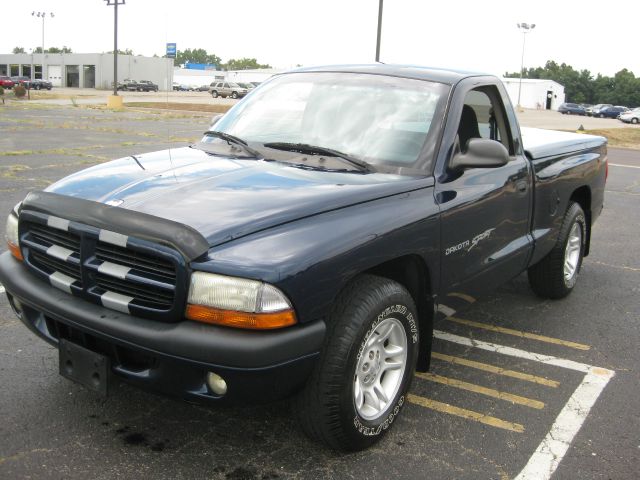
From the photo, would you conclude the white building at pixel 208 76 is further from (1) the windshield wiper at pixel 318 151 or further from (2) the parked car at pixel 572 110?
(1) the windshield wiper at pixel 318 151

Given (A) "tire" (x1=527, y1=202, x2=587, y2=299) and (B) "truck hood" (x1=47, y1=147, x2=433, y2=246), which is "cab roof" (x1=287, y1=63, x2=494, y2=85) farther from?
(A) "tire" (x1=527, y1=202, x2=587, y2=299)

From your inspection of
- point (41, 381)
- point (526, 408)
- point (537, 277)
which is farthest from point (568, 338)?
point (41, 381)

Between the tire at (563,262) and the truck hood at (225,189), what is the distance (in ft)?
7.41

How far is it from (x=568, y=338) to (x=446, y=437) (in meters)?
1.87

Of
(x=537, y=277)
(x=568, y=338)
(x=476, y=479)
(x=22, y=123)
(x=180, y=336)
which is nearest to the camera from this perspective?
(x=180, y=336)

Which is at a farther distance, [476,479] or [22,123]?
[22,123]

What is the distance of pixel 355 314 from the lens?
2889 millimetres

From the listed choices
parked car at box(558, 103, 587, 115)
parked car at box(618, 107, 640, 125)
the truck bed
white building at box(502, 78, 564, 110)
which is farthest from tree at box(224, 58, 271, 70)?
the truck bed

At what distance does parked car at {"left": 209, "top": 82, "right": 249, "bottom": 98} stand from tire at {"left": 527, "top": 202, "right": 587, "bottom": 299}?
62958 millimetres

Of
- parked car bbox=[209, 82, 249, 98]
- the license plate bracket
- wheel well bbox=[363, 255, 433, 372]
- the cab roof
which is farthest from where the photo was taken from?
parked car bbox=[209, 82, 249, 98]

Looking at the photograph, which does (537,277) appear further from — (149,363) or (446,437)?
(149,363)

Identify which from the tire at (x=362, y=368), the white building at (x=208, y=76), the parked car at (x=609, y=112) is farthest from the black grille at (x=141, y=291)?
the white building at (x=208, y=76)

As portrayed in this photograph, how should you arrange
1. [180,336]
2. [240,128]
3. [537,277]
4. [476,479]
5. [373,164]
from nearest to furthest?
[180,336]
[476,479]
[373,164]
[240,128]
[537,277]

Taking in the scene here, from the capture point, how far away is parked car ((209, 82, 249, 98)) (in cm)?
6688
